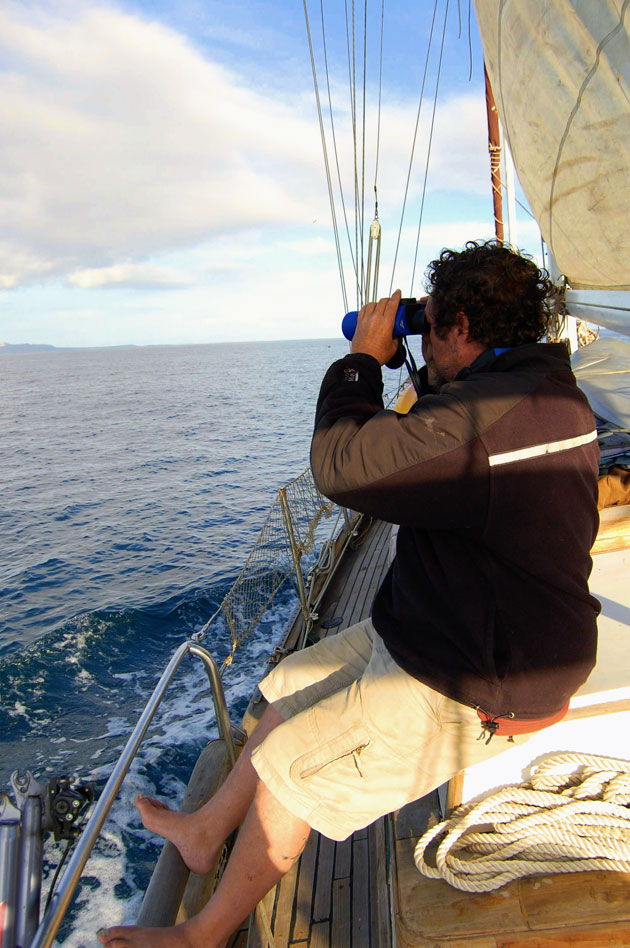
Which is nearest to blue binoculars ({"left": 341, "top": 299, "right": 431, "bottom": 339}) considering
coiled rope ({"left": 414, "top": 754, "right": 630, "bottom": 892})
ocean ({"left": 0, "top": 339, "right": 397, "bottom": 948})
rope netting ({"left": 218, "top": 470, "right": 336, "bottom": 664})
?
coiled rope ({"left": 414, "top": 754, "right": 630, "bottom": 892})

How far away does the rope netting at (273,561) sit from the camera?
4.81 meters

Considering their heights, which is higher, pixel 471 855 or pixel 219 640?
pixel 471 855

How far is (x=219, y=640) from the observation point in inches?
309

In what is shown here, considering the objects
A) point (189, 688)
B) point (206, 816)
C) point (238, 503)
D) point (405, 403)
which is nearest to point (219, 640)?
point (189, 688)

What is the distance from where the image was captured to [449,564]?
1430mm

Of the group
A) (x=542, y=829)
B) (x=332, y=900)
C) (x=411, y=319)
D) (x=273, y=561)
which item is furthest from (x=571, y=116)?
(x=273, y=561)

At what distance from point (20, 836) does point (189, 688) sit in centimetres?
549

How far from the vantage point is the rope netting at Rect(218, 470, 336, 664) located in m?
4.81

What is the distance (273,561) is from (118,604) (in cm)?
389

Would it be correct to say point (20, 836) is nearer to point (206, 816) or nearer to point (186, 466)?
point (206, 816)

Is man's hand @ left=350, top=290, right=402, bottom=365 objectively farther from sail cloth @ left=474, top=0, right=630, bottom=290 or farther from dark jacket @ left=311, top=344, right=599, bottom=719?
sail cloth @ left=474, top=0, right=630, bottom=290

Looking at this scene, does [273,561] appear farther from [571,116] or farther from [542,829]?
[571,116]

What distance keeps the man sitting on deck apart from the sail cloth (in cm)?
21

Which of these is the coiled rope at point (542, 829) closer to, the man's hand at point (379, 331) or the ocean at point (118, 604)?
the man's hand at point (379, 331)
